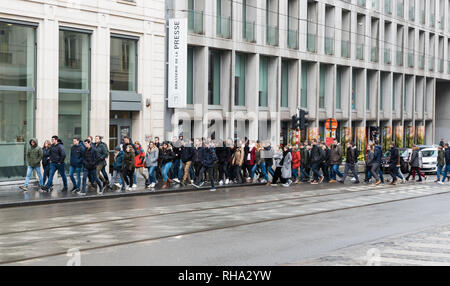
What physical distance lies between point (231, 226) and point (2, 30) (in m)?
12.8

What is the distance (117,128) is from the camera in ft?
91.7

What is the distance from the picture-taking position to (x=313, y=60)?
4062cm

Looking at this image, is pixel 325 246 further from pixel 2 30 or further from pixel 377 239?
pixel 2 30

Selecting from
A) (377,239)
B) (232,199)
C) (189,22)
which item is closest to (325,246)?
(377,239)

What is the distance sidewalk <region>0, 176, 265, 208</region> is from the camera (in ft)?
62.0

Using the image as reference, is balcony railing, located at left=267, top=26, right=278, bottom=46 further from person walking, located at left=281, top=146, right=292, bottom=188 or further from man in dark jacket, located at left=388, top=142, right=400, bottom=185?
person walking, located at left=281, top=146, right=292, bottom=188

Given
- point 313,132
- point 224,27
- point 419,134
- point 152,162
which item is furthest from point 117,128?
point 419,134

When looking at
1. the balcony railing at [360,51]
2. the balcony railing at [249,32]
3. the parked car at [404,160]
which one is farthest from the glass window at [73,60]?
the balcony railing at [360,51]

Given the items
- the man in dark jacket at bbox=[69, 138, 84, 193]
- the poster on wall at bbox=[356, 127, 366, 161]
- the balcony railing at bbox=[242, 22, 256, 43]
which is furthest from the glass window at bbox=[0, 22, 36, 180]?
the poster on wall at bbox=[356, 127, 366, 161]

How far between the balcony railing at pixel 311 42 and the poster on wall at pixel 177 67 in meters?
12.8

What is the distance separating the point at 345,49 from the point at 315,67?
4.16 metres

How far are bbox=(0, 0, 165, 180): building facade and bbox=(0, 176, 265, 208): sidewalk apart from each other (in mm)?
1412

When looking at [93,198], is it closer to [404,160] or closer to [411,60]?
[404,160]
